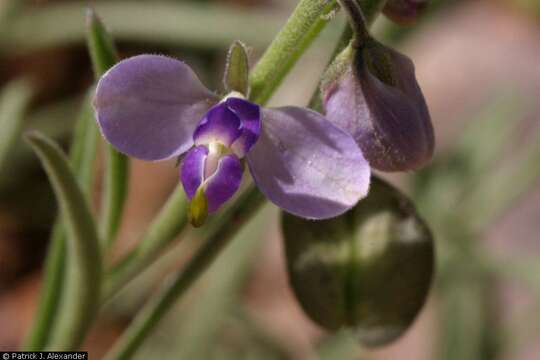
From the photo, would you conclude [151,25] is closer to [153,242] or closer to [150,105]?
[153,242]

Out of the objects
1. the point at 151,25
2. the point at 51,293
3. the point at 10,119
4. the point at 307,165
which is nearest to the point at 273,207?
the point at 151,25

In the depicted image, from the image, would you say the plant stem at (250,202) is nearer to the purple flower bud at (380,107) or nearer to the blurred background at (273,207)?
the purple flower bud at (380,107)

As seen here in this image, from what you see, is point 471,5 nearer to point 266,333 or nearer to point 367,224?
point 266,333

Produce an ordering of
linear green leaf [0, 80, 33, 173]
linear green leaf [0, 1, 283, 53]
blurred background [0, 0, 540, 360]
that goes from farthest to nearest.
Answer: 1. linear green leaf [0, 1, 283, 53]
2. blurred background [0, 0, 540, 360]
3. linear green leaf [0, 80, 33, 173]

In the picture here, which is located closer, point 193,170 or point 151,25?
point 193,170

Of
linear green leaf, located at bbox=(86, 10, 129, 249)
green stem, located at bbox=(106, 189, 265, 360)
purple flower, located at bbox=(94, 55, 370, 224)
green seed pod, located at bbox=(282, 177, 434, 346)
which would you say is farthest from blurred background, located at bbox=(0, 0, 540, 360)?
purple flower, located at bbox=(94, 55, 370, 224)

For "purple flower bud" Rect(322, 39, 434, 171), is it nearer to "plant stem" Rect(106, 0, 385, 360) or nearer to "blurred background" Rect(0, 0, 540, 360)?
"plant stem" Rect(106, 0, 385, 360)
